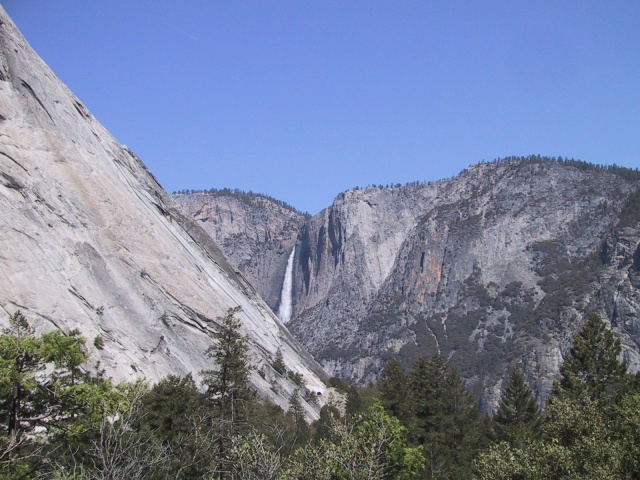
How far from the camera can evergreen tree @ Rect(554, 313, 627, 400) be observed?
131 ft

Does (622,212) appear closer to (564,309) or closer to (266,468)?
(564,309)

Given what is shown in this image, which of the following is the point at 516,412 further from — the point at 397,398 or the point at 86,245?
the point at 86,245

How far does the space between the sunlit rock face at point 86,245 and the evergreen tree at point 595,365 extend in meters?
25.3

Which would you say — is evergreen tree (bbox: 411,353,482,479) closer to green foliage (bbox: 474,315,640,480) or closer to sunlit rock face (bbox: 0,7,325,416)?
green foliage (bbox: 474,315,640,480)

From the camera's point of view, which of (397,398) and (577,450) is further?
(397,398)

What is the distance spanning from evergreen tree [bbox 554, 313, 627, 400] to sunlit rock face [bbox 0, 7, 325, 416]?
83.1ft

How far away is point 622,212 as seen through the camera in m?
198

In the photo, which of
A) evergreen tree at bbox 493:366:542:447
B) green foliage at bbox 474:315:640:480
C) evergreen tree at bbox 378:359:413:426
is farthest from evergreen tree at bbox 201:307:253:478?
evergreen tree at bbox 493:366:542:447

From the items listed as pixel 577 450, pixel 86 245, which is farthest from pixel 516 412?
pixel 86 245

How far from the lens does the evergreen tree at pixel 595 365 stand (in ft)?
131

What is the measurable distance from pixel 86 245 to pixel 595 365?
3963 cm

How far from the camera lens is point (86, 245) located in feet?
178

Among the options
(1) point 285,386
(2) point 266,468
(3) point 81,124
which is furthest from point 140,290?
(2) point 266,468

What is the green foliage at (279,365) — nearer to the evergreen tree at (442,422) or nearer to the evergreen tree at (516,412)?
the evergreen tree at (442,422)
